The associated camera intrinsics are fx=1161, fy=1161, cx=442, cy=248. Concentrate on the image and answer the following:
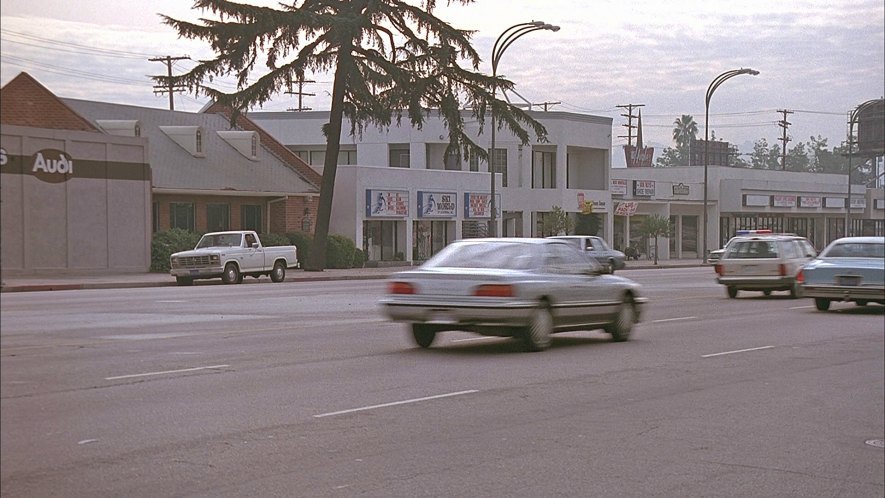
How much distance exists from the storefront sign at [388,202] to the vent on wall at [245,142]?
0.60m

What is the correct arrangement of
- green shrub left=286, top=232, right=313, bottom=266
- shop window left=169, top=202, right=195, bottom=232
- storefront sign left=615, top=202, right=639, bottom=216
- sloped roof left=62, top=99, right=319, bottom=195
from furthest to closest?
1. storefront sign left=615, top=202, right=639, bottom=216
2. green shrub left=286, top=232, right=313, bottom=266
3. shop window left=169, top=202, right=195, bottom=232
4. sloped roof left=62, top=99, right=319, bottom=195

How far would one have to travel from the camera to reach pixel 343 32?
234cm

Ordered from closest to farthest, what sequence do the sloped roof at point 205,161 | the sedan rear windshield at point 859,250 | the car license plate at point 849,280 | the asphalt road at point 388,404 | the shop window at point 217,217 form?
the asphalt road at point 388,404
the sloped roof at point 205,161
the shop window at point 217,217
the sedan rear windshield at point 859,250
the car license plate at point 849,280

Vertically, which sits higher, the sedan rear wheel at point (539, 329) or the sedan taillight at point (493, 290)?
the sedan taillight at point (493, 290)

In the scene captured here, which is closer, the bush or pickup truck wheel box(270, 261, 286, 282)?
the bush

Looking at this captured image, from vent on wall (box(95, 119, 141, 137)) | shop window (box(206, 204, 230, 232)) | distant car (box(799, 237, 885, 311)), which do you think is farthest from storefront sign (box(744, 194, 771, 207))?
vent on wall (box(95, 119, 141, 137))

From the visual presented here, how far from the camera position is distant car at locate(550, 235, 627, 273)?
452 centimetres

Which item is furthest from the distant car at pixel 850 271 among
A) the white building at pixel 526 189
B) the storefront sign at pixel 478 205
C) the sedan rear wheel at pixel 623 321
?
the storefront sign at pixel 478 205

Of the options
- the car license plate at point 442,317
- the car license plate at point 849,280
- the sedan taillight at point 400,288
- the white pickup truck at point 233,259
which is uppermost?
the white pickup truck at point 233,259

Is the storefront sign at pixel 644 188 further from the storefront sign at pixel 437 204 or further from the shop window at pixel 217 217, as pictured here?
the shop window at pixel 217 217

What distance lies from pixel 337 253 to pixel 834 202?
2.64m

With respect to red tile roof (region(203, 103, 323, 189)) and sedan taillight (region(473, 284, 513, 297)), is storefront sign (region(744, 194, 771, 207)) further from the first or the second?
red tile roof (region(203, 103, 323, 189))

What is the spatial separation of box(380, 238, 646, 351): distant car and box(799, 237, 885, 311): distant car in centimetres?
130

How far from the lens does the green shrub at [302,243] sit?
122 inches
